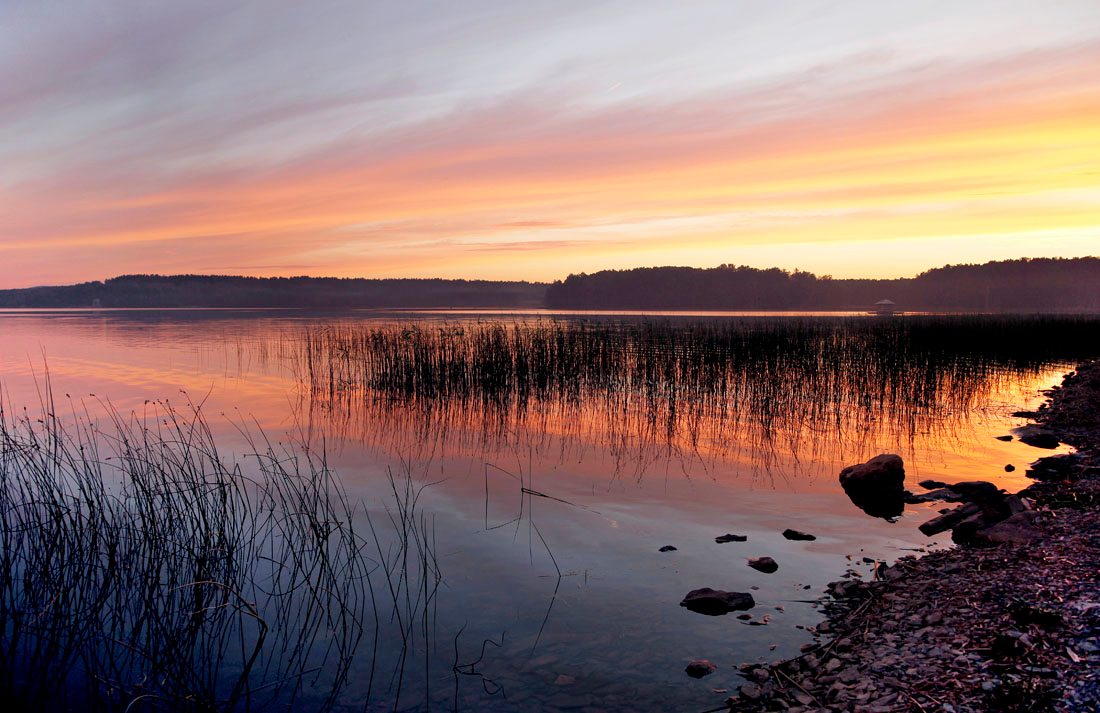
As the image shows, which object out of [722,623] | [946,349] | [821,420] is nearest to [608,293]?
[946,349]

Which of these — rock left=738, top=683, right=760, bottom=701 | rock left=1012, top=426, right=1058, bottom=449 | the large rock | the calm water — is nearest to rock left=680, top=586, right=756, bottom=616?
the calm water

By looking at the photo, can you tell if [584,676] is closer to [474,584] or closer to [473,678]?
Answer: [473,678]

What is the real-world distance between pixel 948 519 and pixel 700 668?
3.33 meters

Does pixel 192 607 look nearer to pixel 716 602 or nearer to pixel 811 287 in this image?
pixel 716 602

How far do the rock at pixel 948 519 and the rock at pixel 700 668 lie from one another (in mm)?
2933

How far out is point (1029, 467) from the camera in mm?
7414

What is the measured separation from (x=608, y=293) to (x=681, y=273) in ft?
41.5

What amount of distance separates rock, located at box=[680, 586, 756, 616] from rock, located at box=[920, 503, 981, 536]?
223 centimetres

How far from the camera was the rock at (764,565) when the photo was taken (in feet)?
14.5

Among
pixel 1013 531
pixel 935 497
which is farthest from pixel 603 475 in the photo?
pixel 1013 531

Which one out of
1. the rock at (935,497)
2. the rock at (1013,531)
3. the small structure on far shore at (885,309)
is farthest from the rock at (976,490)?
the small structure on far shore at (885,309)

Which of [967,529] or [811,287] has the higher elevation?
[811,287]

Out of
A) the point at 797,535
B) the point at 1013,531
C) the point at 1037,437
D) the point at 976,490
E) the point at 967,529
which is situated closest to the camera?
the point at 1013,531

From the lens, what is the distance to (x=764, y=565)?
14.6 ft
